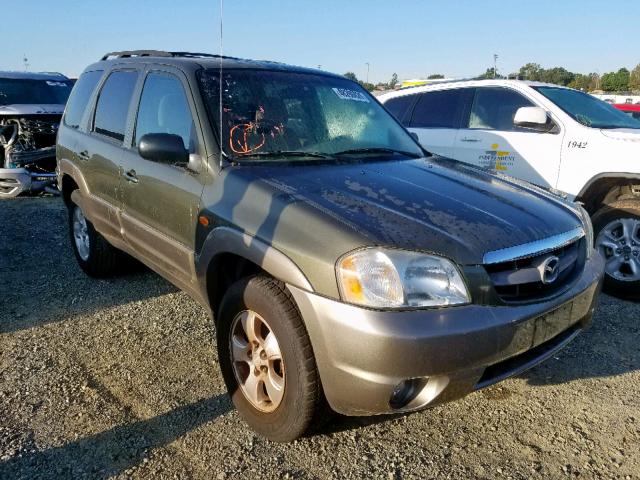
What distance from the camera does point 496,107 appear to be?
18.9ft

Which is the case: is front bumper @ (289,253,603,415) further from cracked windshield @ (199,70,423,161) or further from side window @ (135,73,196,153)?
side window @ (135,73,196,153)

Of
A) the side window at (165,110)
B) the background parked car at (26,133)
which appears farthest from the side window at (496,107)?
the background parked car at (26,133)

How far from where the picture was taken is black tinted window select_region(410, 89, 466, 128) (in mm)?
6094

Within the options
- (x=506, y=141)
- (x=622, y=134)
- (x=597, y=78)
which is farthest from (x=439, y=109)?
(x=597, y=78)

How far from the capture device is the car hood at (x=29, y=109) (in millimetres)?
8695

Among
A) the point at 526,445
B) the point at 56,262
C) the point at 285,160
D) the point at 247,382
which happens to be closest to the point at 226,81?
the point at 285,160

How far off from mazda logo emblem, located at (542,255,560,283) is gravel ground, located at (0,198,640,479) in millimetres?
811

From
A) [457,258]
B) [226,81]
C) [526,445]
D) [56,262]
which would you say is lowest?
[56,262]

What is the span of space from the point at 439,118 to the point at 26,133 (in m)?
6.56

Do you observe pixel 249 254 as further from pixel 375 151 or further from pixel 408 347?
pixel 375 151

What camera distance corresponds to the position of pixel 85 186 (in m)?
4.40

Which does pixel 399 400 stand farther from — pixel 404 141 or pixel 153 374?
pixel 404 141

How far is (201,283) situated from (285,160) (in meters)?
0.82

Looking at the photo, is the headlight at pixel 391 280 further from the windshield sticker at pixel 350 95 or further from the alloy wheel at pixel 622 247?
the alloy wheel at pixel 622 247
